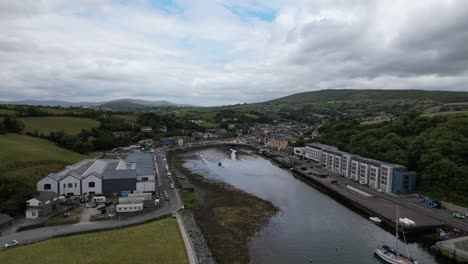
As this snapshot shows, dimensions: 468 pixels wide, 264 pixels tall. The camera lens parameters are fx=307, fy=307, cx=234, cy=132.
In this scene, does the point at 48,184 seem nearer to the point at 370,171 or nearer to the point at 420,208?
the point at 420,208

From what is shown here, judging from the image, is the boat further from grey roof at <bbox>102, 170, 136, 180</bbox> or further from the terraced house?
grey roof at <bbox>102, 170, 136, 180</bbox>

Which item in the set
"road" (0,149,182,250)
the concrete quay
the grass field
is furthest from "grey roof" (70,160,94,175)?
the concrete quay

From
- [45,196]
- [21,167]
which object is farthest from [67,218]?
[21,167]

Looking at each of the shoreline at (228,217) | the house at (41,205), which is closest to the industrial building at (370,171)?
the shoreline at (228,217)

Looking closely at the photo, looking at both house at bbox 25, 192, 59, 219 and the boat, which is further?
house at bbox 25, 192, 59, 219

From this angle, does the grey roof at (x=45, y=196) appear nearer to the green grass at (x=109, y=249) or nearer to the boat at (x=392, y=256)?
the green grass at (x=109, y=249)

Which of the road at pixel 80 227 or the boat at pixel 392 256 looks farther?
the road at pixel 80 227
